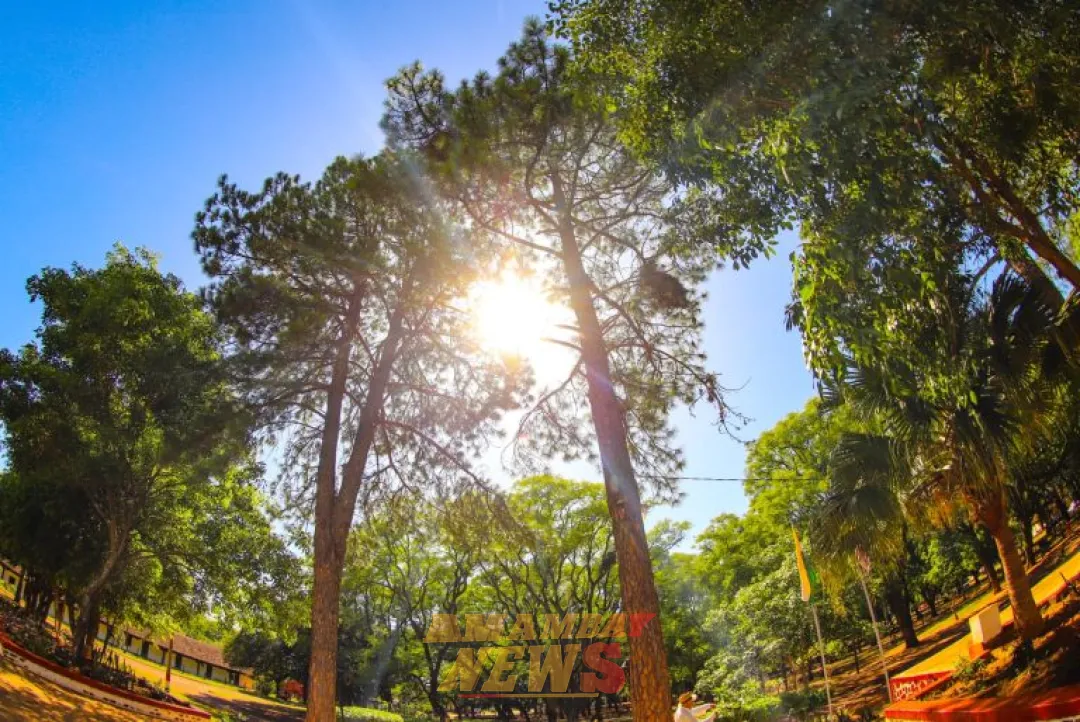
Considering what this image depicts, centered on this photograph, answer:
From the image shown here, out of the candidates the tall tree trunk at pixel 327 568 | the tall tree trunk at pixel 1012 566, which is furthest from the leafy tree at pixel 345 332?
the tall tree trunk at pixel 1012 566

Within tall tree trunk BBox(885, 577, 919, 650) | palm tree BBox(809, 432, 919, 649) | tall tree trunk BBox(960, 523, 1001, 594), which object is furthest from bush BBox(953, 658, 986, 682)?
tall tree trunk BBox(960, 523, 1001, 594)

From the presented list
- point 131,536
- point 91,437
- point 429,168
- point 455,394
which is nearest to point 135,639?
point 131,536

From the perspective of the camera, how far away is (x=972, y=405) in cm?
806

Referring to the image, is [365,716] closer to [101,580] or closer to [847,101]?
[101,580]

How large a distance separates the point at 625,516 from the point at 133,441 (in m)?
12.5

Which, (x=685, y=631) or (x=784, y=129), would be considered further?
(x=685, y=631)

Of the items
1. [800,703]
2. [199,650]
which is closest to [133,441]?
[800,703]

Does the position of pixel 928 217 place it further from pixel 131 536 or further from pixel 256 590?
pixel 131 536

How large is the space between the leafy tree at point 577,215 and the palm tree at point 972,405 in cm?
259

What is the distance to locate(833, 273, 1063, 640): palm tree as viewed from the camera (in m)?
6.09

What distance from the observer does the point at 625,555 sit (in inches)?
253

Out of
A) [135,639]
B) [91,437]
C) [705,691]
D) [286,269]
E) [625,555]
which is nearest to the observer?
[625,555]

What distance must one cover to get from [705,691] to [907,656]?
759cm

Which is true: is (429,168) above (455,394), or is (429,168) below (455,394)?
above
